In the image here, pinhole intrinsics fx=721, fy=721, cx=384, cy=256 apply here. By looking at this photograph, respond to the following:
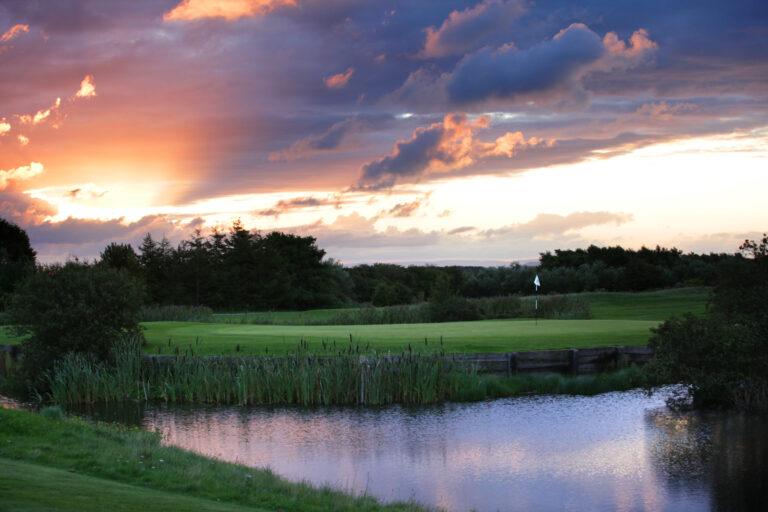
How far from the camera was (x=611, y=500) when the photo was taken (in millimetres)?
10500

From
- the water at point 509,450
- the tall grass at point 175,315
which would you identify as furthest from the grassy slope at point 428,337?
the tall grass at point 175,315

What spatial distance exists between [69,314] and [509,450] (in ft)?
41.9

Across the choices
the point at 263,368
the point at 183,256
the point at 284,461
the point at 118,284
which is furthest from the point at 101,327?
the point at 183,256

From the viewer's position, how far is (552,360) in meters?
20.8

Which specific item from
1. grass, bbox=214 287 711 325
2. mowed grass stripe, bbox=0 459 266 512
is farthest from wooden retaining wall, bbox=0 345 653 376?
grass, bbox=214 287 711 325

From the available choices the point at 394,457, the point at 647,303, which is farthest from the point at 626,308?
the point at 394,457

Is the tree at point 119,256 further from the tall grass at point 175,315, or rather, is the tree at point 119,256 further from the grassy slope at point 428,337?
the grassy slope at point 428,337

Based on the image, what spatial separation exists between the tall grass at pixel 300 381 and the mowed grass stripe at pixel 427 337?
171 cm

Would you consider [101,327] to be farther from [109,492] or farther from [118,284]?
[109,492]

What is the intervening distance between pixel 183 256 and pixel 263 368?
4411 centimetres

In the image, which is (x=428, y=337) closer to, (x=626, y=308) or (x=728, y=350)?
(x=728, y=350)

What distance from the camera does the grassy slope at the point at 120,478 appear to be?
7.07 meters

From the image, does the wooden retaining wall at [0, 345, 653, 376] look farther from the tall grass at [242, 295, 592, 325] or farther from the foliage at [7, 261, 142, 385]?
the tall grass at [242, 295, 592, 325]

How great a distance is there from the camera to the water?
10.7 m
